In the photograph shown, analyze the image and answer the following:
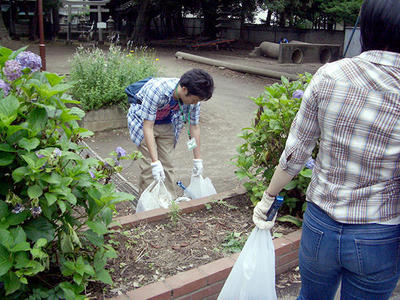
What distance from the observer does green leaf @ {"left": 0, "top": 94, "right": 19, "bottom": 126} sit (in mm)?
1897

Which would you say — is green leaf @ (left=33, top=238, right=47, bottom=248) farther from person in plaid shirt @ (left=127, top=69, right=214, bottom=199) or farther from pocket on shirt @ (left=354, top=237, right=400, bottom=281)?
→ person in plaid shirt @ (left=127, top=69, right=214, bottom=199)

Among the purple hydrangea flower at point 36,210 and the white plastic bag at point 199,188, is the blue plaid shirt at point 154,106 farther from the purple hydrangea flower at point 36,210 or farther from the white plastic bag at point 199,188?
the purple hydrangea flower at point 36,210

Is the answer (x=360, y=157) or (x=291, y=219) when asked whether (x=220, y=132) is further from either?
(x=360, y=157)

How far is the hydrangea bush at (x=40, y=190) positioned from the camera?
1.91m

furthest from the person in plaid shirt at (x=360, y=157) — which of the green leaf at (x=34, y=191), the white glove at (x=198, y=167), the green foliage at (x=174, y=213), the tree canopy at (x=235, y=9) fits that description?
the tree canopy at (x=235, y=9)

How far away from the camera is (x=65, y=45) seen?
896 inches

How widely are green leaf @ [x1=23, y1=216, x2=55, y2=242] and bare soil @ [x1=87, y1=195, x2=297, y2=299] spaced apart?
0.57 meters

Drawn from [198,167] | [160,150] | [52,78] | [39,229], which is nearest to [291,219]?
[198,167]

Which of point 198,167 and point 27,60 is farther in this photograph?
point 198,167

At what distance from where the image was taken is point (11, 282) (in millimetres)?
1928

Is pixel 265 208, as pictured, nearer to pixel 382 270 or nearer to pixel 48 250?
pixel 382 270

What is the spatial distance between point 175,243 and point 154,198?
2.19ft

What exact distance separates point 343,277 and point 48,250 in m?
1.58

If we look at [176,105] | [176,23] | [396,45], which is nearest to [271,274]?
[396,45]
